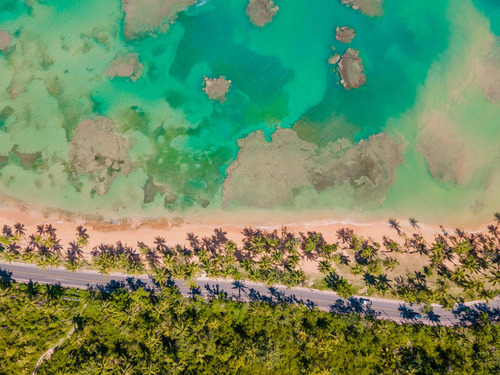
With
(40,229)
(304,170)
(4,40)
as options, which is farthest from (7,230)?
(304,170)

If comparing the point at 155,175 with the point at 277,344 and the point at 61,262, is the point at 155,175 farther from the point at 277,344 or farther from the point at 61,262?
the point at 277,344

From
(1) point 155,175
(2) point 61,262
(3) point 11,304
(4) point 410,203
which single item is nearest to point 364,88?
(4) point 410,203

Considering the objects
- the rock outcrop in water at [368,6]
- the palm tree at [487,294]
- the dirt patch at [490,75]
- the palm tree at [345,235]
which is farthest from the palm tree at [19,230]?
the dirt patch at [490,75]

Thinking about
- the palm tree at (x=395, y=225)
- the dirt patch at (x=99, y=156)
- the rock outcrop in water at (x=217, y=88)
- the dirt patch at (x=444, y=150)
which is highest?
the rock outcrop in water at (x=217, y=88)

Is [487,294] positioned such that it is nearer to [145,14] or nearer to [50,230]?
[50,230]

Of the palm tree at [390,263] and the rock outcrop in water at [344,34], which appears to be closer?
the palm tree at [390,263]

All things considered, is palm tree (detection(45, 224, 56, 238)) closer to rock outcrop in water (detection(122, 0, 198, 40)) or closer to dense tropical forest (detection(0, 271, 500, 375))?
dense tropical forest (detection(0, 271, 500, 375))

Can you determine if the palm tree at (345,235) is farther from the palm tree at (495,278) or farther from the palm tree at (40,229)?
the palm tree at (40,229)

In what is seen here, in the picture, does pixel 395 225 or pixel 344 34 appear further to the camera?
pixel 344 34
